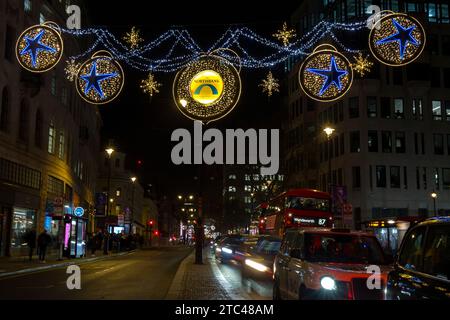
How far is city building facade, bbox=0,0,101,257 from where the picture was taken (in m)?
32.3

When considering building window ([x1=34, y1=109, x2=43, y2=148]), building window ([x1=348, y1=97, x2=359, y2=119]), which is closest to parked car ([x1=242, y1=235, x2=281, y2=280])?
building window ([x1=34, y1=109, x2=43, y2=148])

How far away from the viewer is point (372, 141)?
56.7 meters

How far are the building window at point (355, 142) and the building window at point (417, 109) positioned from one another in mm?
6440

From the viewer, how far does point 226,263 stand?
2819cm

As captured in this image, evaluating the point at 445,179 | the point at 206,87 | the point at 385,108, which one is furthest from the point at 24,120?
the point at 445,179

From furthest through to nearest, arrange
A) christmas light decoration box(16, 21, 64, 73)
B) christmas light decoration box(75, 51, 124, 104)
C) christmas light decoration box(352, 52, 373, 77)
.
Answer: christmas light decoration box(352, 52, 373, 77), christmas light decoration box(16, 21, 64, 73), christmas light decoration box(75, 51, 124, 104)

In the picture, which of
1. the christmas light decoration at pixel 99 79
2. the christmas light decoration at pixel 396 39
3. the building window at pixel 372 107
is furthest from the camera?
the building window at pixel 372 107

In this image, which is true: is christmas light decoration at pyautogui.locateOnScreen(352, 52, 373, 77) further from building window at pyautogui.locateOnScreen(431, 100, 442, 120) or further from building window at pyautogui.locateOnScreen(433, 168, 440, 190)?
building window at pyautogui.locateOnScreen(431, 100, 442, 120)

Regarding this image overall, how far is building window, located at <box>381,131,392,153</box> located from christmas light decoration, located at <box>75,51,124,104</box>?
46192mm

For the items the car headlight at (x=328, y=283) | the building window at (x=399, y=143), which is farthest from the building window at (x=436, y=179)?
the car headlight at (x=328, y=283)

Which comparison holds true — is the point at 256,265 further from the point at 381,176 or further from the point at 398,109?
the point at 398,109

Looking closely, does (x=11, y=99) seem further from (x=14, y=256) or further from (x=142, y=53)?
(x=142, y=53)

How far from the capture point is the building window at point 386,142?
186 ft

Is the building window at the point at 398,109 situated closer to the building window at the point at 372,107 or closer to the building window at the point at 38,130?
the building window at the point at 372,107
